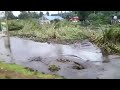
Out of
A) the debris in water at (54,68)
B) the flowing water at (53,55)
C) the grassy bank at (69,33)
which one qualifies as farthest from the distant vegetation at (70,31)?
the debris in water at (54,68)

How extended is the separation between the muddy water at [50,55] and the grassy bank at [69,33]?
12cm

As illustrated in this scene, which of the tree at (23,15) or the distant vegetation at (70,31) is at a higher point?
the tree at (23,15)

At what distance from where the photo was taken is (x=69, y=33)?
5586 mm

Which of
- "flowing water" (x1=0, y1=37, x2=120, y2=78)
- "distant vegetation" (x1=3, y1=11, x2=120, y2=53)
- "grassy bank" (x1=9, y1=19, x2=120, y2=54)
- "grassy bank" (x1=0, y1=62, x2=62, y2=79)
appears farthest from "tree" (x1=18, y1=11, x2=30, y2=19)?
"grassy bank" (x1=0, y1=62, x2=62, y2=79)

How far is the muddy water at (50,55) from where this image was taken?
5281 millimetres

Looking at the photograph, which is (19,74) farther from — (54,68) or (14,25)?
(14,25)

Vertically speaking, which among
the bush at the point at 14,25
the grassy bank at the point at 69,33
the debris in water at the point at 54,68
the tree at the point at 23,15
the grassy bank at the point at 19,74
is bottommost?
the grassy bank at the point at 19,74

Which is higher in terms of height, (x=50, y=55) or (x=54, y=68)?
(x=50, y=55)

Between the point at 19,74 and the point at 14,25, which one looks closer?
the point at 19,74

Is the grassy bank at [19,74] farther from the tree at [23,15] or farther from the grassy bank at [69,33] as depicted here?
the tree at [23,15]

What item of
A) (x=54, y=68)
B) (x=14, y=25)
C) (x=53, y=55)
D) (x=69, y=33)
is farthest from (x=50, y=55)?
(x=14, y=25)

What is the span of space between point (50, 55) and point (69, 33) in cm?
63
